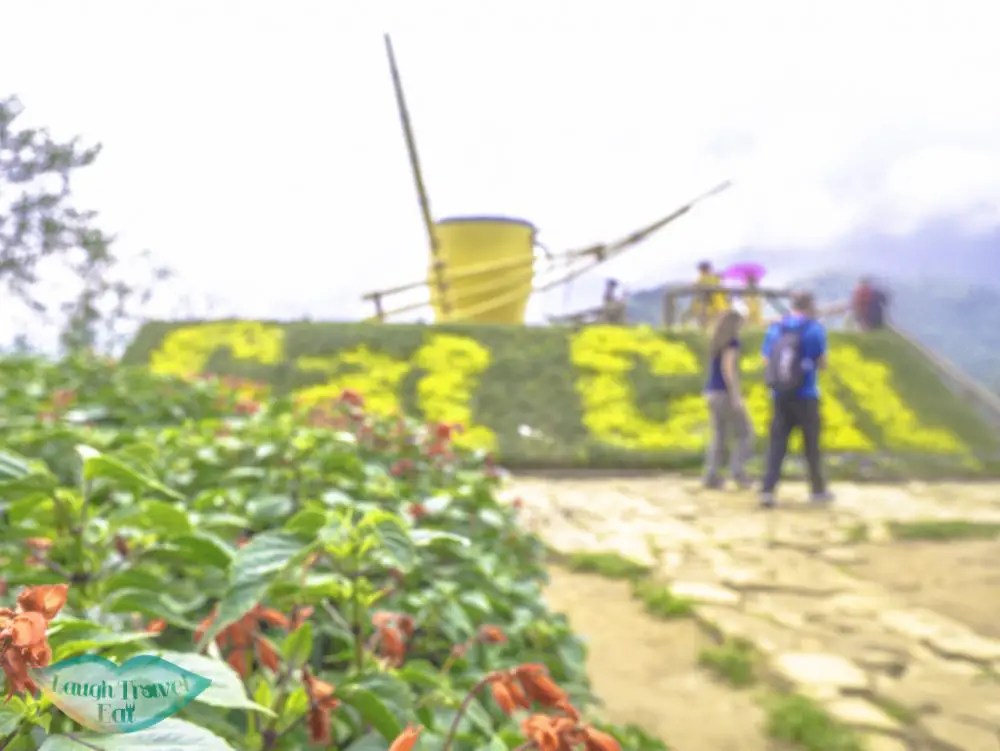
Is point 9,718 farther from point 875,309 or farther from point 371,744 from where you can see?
point 875,309

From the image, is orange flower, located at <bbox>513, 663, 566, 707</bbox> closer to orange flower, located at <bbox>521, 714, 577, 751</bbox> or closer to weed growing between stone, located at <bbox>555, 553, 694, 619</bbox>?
orange flower, located at <bbox>521, 714, 577, 751</bbox>

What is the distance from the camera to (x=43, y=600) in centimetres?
48

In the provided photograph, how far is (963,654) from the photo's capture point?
303 centimetres

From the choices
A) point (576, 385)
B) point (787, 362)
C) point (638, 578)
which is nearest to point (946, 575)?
point (638, 578)

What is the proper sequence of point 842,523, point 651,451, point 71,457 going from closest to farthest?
point 71,457 → point 842,523 → point 651,451

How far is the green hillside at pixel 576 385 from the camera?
9.14m

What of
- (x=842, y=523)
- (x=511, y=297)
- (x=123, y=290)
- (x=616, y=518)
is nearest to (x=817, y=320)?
(x=842, y=523)

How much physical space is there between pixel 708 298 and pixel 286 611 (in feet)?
44.2

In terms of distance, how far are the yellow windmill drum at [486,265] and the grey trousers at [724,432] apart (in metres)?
8.75

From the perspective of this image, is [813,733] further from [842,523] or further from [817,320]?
[817,320]

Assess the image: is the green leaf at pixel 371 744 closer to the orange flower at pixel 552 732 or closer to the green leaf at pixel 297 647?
the green leaf at pixel 297 647

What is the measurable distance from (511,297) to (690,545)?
11129 mm

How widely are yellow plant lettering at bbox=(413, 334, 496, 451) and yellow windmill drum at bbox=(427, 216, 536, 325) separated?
4960mm

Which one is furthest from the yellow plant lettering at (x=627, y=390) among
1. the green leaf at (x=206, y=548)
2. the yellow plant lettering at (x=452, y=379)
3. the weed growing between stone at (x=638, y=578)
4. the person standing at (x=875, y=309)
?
the green leaf at (x=206, y=548)
